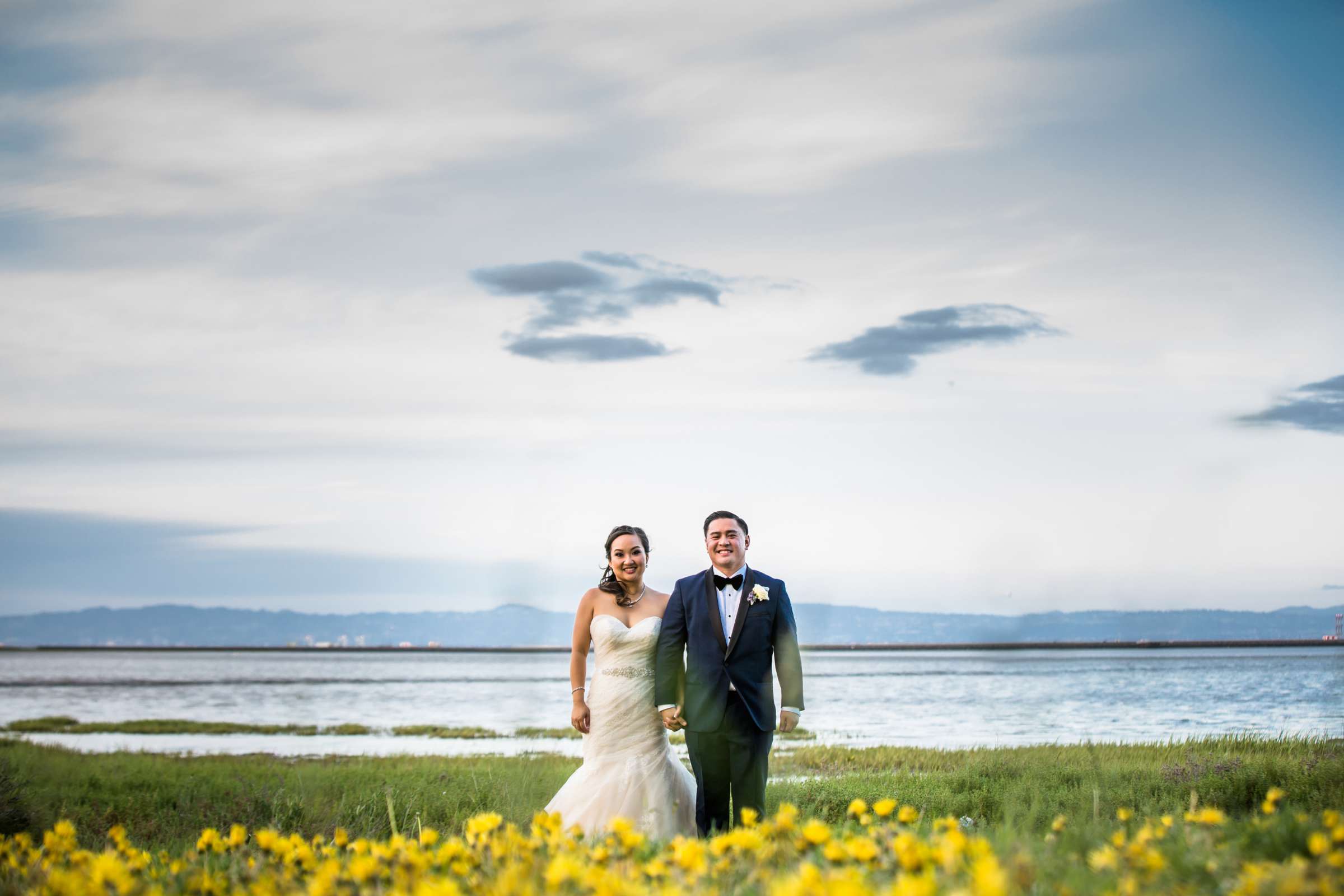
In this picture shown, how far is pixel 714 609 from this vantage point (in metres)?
7.56

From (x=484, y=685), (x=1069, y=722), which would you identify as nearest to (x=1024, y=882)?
(x=1069, y=722)

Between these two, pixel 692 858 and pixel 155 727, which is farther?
pixel 155 727

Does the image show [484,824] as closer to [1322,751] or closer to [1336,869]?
[1336,869]

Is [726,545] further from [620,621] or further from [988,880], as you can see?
[988,880]

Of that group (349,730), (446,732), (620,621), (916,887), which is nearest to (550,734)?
(446,732)

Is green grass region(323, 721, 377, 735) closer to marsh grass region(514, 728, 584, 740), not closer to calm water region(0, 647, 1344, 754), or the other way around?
calm water region(0, 647, 1344, 754)

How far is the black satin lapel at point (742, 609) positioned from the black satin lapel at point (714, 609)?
0.02m

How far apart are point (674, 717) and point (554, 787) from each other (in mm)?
8067

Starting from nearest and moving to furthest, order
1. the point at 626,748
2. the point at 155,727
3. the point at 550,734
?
1. the point at 626,748
2. the point at 550,734
3. the point at 155,727

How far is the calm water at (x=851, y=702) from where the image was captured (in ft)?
89.8

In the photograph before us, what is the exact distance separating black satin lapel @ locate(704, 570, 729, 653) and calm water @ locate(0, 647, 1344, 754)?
692 inches

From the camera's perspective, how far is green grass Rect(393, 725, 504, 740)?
3011 centimetres

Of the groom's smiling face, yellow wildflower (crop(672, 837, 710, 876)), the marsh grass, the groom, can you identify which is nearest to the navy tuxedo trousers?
the groom

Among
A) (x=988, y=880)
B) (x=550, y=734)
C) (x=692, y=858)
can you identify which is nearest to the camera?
(x=988, y=880)
